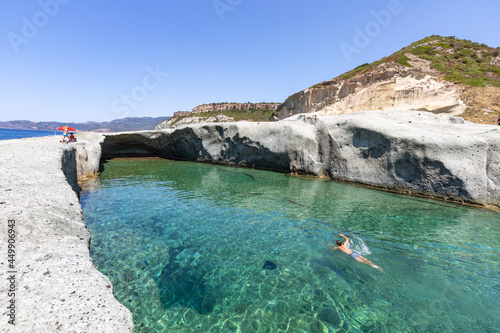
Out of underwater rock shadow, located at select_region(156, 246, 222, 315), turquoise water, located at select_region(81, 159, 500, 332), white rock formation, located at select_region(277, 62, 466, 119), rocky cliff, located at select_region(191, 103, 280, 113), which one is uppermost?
rocky cliff, located at select_region(191, 103, 280, 113)

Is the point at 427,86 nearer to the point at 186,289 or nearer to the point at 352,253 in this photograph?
the point at 352,253

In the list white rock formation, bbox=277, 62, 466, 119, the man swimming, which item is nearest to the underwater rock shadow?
the man swimming

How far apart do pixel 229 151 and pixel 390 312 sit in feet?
62.9

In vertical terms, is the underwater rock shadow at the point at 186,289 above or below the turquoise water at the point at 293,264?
below

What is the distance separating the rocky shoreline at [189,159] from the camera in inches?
103

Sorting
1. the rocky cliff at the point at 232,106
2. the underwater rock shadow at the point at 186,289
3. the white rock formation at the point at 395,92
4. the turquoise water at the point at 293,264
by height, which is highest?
the rocky cliff at the point at 232,106

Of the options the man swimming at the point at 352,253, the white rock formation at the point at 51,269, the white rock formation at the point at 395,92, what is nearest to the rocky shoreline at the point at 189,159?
the white rock formation at the point at 51,269

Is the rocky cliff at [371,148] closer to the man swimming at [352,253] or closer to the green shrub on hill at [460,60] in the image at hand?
the man swimming at [352,253]

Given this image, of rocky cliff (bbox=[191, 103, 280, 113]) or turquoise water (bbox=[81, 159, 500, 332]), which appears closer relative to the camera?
turquoise water (bbox=[81, 159, 500, 332])

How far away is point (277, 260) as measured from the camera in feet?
19.1

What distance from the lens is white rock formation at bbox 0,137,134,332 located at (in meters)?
2.32

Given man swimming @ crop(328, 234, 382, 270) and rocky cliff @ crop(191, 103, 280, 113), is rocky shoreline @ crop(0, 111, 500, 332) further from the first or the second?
rocky cliff @ crop(191, 103, 280, 113)

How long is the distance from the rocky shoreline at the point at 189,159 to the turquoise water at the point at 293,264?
5.41 feet

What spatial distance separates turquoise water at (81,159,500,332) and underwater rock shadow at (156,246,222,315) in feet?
0.08
